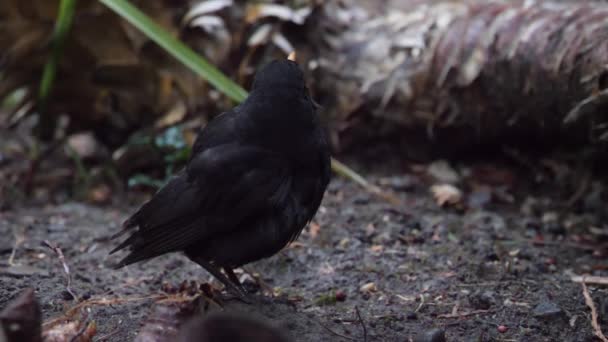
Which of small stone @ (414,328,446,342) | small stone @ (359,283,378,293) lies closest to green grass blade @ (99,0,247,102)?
small stone @ (359,283,378,293)

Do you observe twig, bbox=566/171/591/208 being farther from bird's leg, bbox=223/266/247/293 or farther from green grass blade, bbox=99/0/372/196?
bird's leg, bbox=223/266/247/293

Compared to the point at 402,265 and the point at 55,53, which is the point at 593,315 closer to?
the point at 402,265

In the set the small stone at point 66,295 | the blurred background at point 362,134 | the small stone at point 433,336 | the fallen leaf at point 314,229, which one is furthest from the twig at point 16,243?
the small stone at point 433,336

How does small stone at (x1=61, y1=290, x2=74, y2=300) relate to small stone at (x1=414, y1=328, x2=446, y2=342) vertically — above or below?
above

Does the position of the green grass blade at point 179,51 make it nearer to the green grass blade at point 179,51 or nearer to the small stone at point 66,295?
the green grass blade at point 179,51

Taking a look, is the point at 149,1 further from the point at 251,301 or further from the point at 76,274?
the point at 251,301

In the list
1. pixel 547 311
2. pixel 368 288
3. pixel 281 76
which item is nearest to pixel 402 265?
pixel 368 288
